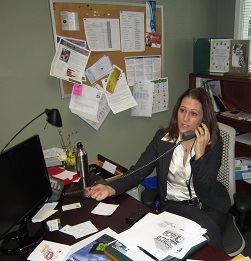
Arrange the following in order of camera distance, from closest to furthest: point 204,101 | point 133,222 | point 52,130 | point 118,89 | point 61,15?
point 133,222
point 204,101
point 61,15
point 52,130
point 118,89

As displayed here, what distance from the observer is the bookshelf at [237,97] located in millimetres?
2451

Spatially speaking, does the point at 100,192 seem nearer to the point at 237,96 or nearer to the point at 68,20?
the point at 68,20

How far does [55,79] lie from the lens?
6.74 feet

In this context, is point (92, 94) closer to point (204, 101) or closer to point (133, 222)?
point (204, 101)

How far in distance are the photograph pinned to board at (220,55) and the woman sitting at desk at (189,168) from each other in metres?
1.04

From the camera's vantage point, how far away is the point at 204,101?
1717mm

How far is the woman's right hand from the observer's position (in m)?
1.50

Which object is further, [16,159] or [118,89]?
[118,89]

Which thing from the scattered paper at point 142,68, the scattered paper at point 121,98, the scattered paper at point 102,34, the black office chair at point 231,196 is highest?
the scattered paper at point 102,34

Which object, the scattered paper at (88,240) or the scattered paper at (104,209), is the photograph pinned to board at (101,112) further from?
the scattered paper at (88,240)

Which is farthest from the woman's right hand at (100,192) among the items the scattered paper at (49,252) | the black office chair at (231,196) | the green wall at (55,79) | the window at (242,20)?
the window at (242,20)

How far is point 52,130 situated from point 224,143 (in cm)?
125

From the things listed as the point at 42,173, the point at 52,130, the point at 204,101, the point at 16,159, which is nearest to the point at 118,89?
the point at 52,130

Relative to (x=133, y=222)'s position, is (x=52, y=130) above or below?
above
